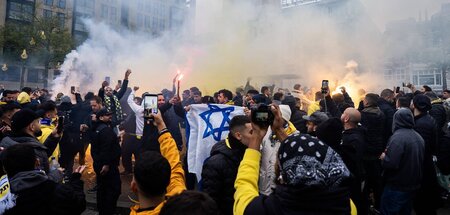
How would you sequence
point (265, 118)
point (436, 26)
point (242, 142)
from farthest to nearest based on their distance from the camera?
point (436, 26) → point (242, 142) → point (265, 118)

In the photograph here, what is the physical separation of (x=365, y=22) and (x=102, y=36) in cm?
1990

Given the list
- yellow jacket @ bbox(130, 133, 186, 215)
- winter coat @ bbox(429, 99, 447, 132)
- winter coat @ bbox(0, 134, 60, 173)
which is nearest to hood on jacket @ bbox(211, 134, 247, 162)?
yellow jacket @ bbox(130, 133, 186, 215)

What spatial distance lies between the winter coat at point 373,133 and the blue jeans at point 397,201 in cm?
95

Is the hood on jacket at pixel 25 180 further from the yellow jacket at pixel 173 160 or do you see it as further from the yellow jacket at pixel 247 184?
the yellow jacket at pixel 247 184

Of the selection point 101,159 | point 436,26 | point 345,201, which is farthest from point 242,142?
point 436,26

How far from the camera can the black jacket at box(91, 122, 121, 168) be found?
4.95 meters

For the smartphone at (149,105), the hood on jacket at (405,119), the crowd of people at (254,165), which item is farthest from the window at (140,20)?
the smartphone at (149,105)

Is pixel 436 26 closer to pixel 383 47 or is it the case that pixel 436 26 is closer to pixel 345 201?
pixel 383 47

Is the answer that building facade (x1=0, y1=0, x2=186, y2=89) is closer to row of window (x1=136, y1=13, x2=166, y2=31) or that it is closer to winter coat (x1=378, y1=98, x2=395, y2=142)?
row of window (x1=136, y1=13, x2=166, y2=31)

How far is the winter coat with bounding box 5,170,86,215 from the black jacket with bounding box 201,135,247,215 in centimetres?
93

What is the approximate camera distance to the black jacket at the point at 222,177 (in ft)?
8.69

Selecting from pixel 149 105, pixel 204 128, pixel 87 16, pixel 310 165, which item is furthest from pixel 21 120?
pixel 87 16

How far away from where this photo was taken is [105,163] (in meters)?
4.95

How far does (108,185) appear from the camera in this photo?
5035mm
